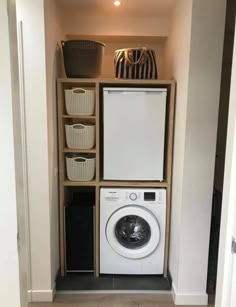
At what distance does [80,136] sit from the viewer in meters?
2.59

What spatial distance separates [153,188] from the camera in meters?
2.67

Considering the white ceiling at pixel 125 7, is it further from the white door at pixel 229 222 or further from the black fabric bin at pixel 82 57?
the white door at pixel 229 222

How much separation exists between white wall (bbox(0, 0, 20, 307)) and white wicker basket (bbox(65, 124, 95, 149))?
4.83 ft

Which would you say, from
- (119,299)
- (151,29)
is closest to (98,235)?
(119,299)

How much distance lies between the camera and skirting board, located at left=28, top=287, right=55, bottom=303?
8.04 ft

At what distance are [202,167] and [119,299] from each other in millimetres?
1366

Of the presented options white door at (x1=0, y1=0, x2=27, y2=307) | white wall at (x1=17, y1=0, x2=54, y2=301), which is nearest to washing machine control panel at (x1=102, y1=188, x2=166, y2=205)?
white wall at (x1=17, y1=0, x2=54, y2=301)

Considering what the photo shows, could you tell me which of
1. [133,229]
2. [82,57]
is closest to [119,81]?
[82,57]

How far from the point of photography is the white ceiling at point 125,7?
2568 millimetres

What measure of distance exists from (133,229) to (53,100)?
1449mm

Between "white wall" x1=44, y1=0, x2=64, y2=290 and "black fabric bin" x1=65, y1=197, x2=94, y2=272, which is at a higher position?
"white wall" x1=44, y1=0, x2=64, y2=290

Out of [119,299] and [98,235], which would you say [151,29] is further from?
[119,299]

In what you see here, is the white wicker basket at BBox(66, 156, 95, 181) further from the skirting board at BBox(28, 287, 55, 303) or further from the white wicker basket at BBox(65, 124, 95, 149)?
the skirting board at BBox(28, 287, 55, 303)

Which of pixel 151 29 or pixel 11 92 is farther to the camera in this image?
pixel 151 29
